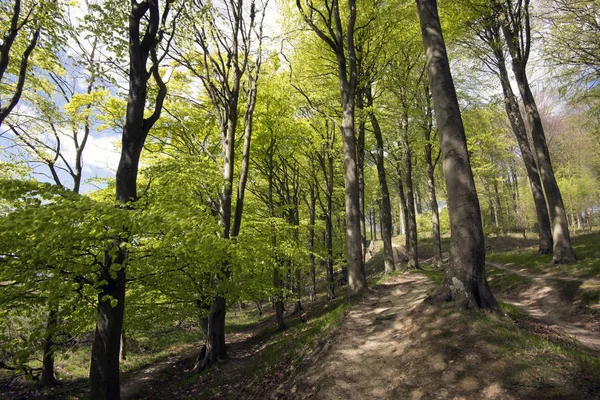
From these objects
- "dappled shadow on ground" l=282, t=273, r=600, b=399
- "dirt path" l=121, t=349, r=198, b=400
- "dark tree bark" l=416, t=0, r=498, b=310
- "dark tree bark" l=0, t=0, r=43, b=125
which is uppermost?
"dark tree bark" l=0, t=0, r=43, b=125

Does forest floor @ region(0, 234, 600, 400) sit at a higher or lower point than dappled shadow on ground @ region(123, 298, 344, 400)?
higher

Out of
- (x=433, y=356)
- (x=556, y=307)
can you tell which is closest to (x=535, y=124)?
(x=556, y=307)

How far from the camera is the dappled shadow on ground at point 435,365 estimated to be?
3471 millimetres

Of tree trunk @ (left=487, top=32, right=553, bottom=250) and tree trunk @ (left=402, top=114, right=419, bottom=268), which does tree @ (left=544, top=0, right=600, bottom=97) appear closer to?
tree trunk @ (left=487, top=32, right=553, bottom=250)

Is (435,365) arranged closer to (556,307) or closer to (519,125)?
(556,307)

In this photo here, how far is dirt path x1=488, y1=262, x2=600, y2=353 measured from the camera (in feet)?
21.1

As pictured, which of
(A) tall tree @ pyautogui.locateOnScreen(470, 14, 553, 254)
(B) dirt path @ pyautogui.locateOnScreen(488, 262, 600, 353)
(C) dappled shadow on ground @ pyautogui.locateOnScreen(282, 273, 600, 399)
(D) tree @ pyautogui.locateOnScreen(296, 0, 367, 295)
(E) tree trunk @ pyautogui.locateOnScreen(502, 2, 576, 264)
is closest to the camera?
(C) dappled shadow on ground @ pyautogui.locateOnScreen(282, 273, 600, 399)

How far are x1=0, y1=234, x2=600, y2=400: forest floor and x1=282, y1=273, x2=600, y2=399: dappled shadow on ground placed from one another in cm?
1

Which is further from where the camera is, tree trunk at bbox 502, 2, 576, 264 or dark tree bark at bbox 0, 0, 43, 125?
tree trunk at bbox 502, 2, 576, 264

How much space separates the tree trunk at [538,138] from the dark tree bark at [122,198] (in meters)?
12.8

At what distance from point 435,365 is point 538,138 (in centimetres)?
1256

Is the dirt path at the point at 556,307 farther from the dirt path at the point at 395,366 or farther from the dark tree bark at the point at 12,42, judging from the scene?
the dark tree bark at the point at 12,42

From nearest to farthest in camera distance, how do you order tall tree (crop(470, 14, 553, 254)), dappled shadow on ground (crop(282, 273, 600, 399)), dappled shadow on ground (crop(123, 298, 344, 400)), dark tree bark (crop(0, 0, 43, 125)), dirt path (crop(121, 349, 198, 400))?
dappled shadow on ground (crop(282, 273, 600, 399))
dappled shadow on ground (crop(123, 298, 344, 400))
dark tree bark (crop(0, 0, 43, 125))
dirt path (crop(121, 349, 198, 400))
tall tree (crop(470, 14, 553, 254))

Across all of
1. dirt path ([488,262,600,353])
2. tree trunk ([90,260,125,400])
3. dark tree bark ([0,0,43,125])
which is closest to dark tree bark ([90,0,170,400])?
tree trunk ([90,260,125,400])
